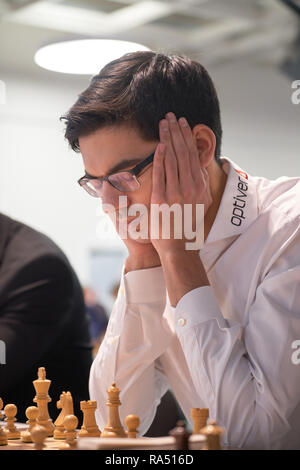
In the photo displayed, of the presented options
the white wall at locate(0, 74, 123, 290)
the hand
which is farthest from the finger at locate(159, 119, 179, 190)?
the white wall at locate(0, 74, 123, 290)

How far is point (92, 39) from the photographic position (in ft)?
8.52

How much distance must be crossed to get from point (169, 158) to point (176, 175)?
39 mm

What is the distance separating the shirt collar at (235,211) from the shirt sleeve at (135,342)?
6.0 inches

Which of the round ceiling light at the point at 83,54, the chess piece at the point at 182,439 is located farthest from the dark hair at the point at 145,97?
the round ceiling light at the point at 83,54

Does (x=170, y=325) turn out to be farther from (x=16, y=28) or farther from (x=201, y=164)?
(x=16, y=28)

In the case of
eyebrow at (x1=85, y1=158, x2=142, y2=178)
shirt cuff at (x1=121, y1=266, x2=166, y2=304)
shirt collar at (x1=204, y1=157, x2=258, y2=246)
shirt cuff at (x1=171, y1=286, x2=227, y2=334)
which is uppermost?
eyebrow at (x1=85, y1=158, x2=142, y2=178)

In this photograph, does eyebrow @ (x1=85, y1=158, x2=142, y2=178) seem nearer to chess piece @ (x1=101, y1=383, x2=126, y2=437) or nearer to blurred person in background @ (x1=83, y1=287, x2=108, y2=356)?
chess piece @ (x1=101, y1=383, x2=126, y2=437)

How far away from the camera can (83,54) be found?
2.66 m

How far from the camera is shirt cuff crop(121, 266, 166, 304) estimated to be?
4.80 feet

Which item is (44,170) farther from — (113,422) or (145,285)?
(113,422)

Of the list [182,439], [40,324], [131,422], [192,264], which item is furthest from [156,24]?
[182,439]

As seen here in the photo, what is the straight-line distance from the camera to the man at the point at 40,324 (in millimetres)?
2039

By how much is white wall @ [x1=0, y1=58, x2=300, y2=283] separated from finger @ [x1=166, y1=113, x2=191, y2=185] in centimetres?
451

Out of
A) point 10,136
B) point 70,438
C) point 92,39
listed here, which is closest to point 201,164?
point 70,438
